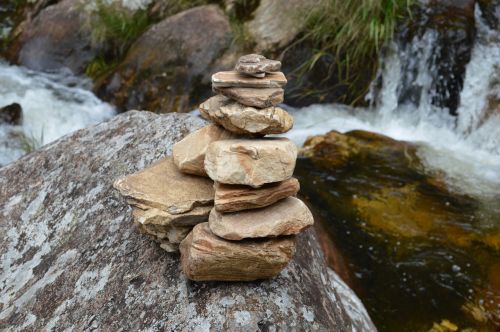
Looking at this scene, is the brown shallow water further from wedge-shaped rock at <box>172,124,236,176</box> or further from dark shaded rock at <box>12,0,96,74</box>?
dark shaded rock at <box>12,0,96,74</box>

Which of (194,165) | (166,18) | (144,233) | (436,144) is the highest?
(194,165)

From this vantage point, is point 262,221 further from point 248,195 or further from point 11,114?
point 11,114

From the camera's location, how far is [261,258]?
1.91 meters

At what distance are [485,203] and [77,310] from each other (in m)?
4.11

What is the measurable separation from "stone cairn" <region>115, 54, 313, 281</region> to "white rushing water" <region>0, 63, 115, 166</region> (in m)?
4.61

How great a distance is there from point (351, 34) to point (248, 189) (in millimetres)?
5174

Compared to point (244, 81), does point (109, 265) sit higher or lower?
lower

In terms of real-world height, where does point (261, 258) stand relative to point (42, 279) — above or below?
above

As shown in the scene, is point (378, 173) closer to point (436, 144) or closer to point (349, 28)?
point (436, 144)

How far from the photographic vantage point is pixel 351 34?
21.9ft

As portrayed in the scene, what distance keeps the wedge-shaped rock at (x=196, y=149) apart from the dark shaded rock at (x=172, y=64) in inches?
187

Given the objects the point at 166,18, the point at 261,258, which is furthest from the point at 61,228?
the point at 166,18

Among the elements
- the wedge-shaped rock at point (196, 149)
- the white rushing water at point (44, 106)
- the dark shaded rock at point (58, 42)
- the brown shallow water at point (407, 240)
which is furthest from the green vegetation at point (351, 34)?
the wedge-shaped rock at point (196, 149)

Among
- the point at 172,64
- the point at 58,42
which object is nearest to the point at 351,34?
the point at 172,64
